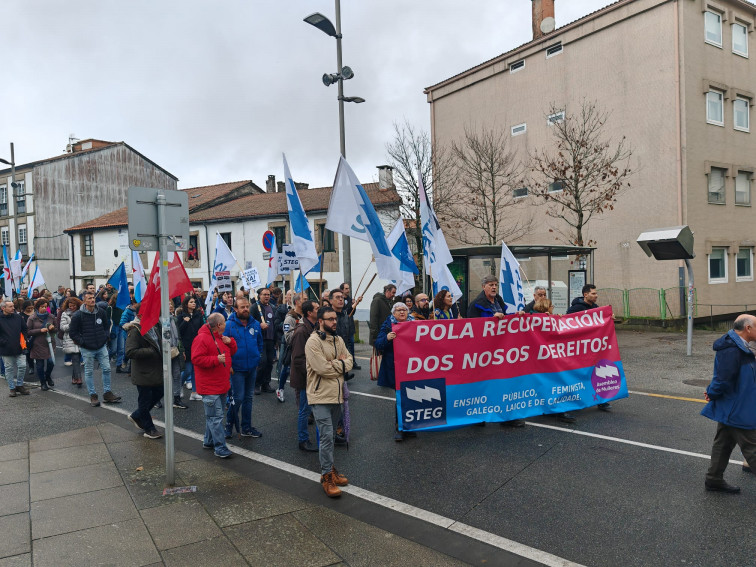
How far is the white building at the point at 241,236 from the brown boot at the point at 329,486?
2146cm

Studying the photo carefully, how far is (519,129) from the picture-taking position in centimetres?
2716

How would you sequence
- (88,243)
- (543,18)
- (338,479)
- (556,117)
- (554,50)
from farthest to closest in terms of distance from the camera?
(88,243)
(543,18)
(554,50)
(556,117)
(338,479)

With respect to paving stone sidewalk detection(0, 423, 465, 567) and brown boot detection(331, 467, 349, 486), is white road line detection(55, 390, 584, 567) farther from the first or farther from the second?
paving stone sidewalk detection(0, 423, 465, 567)

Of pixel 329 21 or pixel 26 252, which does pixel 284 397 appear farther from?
pixel 26 252

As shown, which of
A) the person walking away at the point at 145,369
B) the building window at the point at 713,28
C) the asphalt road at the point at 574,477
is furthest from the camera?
the building window at the point at 713,28

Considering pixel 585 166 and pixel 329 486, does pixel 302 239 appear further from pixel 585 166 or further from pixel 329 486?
pixel 585 166

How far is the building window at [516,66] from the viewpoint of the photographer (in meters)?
27.2

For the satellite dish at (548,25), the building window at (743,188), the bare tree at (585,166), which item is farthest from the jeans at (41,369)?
the satellite dish at (548,25)

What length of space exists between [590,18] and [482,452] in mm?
23084

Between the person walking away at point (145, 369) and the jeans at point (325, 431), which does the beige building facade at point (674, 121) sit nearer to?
the jeans at point (325, 431)

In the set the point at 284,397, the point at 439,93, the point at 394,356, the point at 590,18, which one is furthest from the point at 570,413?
the point at 439,93

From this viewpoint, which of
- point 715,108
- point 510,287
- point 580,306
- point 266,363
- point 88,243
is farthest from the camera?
point 88,243

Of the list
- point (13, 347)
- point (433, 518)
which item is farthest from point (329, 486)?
point (13, 347)

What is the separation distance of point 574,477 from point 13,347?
9.77 m
